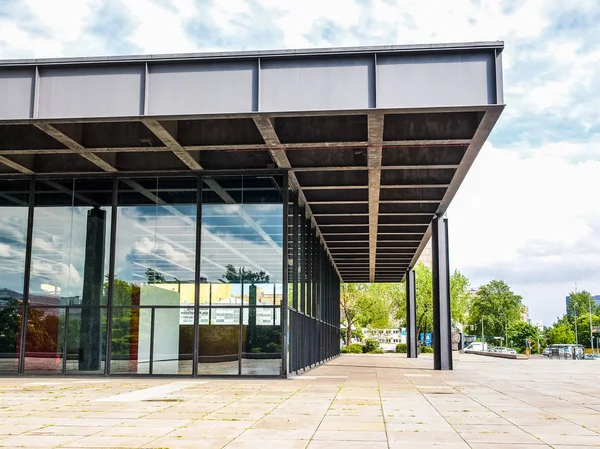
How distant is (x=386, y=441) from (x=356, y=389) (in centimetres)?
862

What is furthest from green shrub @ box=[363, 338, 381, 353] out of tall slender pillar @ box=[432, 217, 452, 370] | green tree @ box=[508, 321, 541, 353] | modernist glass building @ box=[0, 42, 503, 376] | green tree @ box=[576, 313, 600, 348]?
green tree @ box=[508, 321, 541, 353]

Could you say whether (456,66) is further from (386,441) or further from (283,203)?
(386,441)

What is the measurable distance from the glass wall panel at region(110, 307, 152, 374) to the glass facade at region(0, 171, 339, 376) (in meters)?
0.03

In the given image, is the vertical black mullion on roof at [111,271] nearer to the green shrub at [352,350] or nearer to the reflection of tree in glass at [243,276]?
the reflection of tree in glass at [243,276]

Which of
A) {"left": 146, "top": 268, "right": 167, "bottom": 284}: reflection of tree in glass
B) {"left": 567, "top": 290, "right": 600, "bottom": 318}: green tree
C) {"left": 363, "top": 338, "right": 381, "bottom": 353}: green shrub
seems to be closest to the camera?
{"left": 146, "top": 268, "right": 167, "bottom": 284}: reflection of tree in glass

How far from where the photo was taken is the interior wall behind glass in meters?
21.3

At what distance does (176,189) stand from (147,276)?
2.83 m

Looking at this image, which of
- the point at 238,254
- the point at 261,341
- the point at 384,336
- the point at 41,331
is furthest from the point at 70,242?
the point at 384,336

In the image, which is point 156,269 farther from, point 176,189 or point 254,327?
point 254,327

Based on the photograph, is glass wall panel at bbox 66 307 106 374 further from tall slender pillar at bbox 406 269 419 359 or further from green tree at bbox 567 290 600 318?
green tree at bbox 567 290 600 318

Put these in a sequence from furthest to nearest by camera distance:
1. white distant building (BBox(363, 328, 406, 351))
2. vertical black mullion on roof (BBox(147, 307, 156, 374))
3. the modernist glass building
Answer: white distant building (BBox(363, 328, 406, 351)) < vertical black mullion on roof (BBox(147, 307, 156, 374)) < the modernist glass building

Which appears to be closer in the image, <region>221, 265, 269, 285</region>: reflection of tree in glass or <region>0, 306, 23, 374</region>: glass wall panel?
<region>221, 265, 269, 285</region>: reflection of tree in glass

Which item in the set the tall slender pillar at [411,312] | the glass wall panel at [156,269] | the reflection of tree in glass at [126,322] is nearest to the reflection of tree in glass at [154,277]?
the glass wall panel at [156,269]

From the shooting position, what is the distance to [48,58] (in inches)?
643
